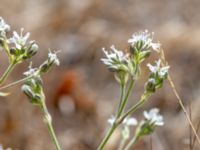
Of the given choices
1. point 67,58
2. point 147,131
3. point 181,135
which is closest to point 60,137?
point 181,135

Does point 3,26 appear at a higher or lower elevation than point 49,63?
higher

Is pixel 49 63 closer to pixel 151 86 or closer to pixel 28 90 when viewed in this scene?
pixel 28 90

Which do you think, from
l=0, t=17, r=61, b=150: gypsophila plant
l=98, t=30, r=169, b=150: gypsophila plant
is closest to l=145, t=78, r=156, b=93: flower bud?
l=98, t=30, r=169, b=150: gypsophila plant

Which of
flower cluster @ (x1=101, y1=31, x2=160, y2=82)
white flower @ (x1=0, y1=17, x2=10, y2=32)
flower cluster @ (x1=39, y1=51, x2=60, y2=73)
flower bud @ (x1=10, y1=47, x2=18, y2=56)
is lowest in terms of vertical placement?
flower cluster @ (x1=101, y1=31, x2=160, y2=82)

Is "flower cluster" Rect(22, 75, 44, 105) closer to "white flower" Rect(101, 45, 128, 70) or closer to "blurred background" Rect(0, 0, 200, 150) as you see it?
"white flower" Rect(101, 45, 128, 70)

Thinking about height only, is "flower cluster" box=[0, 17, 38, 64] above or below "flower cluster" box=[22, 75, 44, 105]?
above

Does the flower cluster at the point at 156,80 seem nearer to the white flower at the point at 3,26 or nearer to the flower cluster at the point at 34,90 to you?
the flower cluster at the point at 34,90

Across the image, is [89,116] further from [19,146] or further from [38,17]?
[38,17]

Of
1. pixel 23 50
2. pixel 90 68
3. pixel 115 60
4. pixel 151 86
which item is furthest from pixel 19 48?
pixel 90 68

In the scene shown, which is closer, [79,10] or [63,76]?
[63,76]
